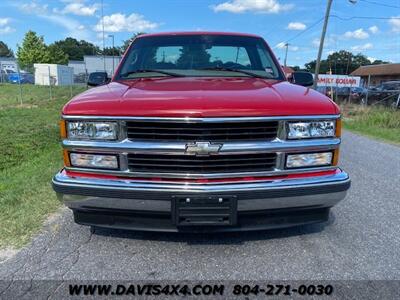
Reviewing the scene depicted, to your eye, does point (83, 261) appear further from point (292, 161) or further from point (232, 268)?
point (292, 161)

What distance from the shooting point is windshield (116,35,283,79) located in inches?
168

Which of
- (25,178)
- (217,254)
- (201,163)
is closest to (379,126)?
(25,178)

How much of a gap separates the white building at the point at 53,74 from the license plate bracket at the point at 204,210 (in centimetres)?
4042

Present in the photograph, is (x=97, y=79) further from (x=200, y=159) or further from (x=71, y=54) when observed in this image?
(x=71, y=54)

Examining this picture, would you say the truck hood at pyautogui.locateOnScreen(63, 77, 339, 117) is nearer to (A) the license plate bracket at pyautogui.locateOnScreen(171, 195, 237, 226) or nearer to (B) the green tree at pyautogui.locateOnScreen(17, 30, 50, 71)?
(A) the license plate bracket at pyautogui.locateOnScreen(171, 195, 237, 226)

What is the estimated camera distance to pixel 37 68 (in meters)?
44.3

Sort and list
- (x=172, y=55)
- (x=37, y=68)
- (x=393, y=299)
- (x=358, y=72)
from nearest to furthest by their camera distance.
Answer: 1. (x=393, y=299)
2. (x=172, y=55)
3. (x=37, y=68)
4. (x=358, y=72)

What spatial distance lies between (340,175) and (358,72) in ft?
258

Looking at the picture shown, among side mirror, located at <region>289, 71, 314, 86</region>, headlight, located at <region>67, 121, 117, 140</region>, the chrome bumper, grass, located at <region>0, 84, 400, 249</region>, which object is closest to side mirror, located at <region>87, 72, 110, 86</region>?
grass, located at <region>0, 84, 400, 249</region>

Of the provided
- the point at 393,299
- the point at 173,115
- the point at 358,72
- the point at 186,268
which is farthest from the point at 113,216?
the point at 358,72

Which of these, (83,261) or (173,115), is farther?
(83,261)

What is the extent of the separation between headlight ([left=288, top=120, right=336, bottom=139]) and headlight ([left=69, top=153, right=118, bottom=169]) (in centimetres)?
134

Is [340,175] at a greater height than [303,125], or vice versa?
[303,125]

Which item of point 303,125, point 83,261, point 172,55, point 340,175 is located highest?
point 172,55
